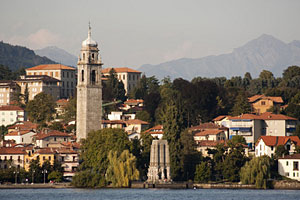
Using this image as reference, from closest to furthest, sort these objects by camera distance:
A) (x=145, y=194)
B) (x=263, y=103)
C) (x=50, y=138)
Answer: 1. (x=145, y=194)
2. (x=50, y=138)
3. (x=263, y=103)

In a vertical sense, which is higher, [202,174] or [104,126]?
[104,126]

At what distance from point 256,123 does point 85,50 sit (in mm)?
24700

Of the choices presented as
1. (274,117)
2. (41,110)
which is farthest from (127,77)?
(274,117)

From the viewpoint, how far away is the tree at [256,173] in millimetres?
82062

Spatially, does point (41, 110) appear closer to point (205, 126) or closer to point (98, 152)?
point (205, 126)

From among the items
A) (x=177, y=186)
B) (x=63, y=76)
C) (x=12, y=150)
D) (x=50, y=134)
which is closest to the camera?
(x=177, y=186)

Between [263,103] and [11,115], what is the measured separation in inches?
1587

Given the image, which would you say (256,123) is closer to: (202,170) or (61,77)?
(202,170)

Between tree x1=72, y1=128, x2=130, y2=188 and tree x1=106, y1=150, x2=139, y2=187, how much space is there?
1.11 meters

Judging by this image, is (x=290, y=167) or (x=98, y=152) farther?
(x=98, y=152)

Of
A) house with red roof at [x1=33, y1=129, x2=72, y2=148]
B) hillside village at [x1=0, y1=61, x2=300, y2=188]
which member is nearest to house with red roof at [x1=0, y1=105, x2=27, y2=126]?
hillside village at [x1=0, y1=61, x2=300, y2=188]

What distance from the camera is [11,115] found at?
5344 inches

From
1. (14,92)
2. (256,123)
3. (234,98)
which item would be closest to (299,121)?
(256,123)

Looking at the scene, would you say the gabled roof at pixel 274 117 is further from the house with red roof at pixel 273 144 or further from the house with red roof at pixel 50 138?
the house with red roof at pixel 50 138
